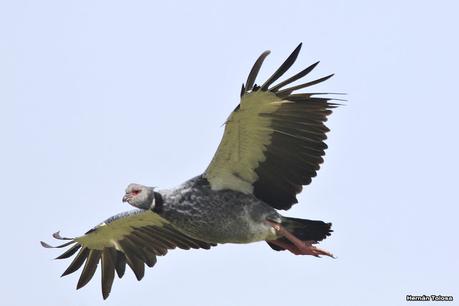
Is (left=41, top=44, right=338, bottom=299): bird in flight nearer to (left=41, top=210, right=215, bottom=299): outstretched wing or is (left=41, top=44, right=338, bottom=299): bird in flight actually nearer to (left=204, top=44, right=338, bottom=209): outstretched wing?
(left=204, top=44, right=338, bottom=209): outstretched wing

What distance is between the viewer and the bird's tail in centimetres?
962

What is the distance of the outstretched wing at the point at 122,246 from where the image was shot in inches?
431

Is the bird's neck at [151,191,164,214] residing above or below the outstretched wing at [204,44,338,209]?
below

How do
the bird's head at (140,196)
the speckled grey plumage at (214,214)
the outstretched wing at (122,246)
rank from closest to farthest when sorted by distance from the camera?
the speckled grey plumage at (214,214) < the bird's head at (140,196) < the outstretched wing at (122,246)

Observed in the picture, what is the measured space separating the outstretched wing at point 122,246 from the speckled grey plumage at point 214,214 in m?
1.33

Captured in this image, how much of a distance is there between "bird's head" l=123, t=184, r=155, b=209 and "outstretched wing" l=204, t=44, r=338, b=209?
578mm

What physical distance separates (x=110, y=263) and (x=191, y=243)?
3.26ft

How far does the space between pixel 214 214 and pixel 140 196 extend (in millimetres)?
753

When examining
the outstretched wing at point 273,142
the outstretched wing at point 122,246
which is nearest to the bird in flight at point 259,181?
the outstretched wing at point 273,142

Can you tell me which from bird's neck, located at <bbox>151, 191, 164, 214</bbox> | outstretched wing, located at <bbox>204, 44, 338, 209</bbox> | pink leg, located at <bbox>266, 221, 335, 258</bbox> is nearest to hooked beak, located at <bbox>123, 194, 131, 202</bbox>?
bird's neck, located at <bbox>151, 191, 164, 214</bbox>

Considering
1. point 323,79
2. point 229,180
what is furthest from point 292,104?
point 229,180

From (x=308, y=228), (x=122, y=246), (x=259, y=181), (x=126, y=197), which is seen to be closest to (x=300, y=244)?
(x=308, y=228)

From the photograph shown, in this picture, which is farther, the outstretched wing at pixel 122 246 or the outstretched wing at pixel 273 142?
the outstretched wing at pixel 122 246

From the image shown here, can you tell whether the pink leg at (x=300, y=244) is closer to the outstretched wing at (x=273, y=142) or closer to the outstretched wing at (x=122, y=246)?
the outstretched wing at (x=273, y=142)
